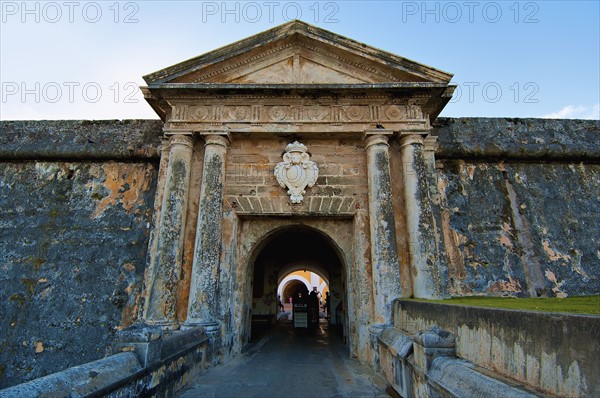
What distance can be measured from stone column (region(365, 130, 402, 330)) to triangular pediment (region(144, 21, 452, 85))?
4.25 ft

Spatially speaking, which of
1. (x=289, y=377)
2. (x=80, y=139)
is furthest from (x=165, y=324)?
(x=80, y=139)

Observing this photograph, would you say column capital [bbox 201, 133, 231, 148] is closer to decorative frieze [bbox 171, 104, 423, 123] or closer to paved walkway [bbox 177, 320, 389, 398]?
decorative frieze [bbox 171, 104, 423, 123]

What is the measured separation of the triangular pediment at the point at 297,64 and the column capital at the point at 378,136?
3.49 feet

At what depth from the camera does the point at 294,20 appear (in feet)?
23.3

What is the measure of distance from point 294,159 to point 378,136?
5.45 feet

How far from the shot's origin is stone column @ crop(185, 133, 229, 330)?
19.5 feet

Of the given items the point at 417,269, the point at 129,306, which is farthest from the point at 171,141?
the point at 417,269

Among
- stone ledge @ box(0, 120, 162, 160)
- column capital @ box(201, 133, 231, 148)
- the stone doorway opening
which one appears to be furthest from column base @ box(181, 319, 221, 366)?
the stone doorway opening

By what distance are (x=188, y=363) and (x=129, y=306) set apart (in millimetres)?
3091

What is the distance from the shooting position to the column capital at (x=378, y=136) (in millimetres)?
6799

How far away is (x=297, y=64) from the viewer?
7238mm

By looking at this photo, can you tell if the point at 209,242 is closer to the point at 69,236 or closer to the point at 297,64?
the point at 69,236

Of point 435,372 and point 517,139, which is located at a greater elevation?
point 517,139

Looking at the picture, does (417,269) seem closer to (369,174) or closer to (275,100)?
(369,174)
